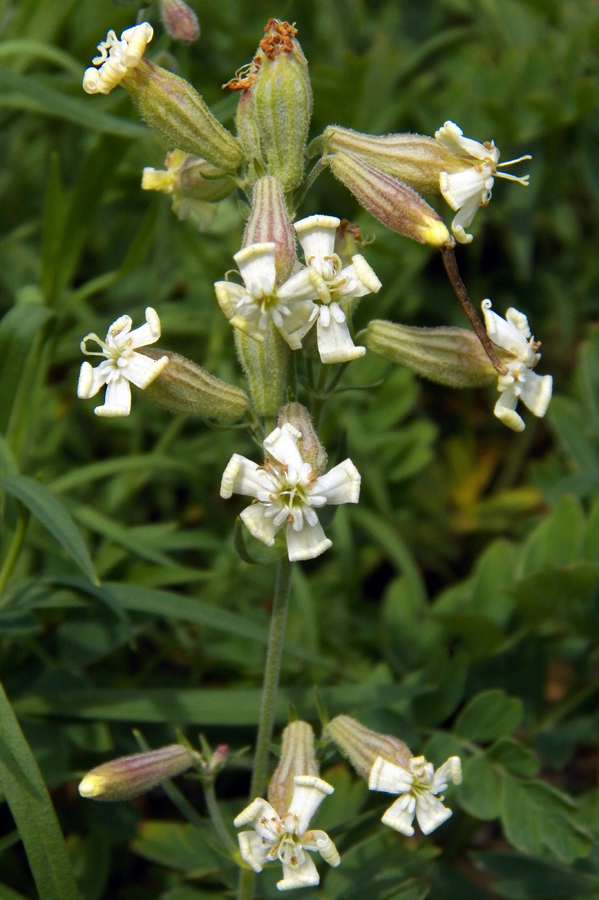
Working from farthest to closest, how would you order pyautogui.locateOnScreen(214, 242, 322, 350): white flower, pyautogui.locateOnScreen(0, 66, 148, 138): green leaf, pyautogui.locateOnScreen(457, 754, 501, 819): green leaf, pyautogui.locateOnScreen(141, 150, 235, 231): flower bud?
pyautogui.locateOnScreen(0, 66, 148, 138): green leaf → pyautogui.locateOnScreen(457, 754, 501, 819): green leaf → pyautogui.locateOnScreen(141, 150, 235, 231): flower bud → pyautogui.locateOnScreen(214, 242, 322, 350): white flower

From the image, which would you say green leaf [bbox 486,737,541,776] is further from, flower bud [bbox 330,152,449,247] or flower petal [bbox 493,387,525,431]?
Result: flower bud [bbox 330,152,449,247]

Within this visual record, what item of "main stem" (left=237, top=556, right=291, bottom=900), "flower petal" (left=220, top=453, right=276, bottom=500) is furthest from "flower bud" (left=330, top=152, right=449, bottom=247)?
"main stem" (left=237, top=556, right=291, bottom=900)

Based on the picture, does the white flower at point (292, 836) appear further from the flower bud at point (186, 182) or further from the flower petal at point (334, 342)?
the flower bud at point (186, 182)

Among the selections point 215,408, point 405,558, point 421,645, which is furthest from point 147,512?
point 215,408

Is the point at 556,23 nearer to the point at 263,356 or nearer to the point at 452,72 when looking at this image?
the point at 452,72

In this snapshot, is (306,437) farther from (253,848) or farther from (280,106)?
(253,848)

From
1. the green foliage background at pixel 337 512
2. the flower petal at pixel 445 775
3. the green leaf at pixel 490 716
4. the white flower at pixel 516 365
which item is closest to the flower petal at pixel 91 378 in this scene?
the green foliage background at pixel 337 512

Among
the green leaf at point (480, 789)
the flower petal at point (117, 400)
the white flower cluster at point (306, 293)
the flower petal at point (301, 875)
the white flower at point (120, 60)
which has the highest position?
the white flower at point (120, 60)
